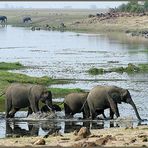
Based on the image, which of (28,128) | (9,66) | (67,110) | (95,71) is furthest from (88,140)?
(9,66)

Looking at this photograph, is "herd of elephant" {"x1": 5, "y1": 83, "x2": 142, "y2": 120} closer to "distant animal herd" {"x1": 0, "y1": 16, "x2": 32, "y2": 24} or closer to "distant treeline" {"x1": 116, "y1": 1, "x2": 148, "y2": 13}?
"distant treeline" {"x1": 116, "y1": 1, "x2": 148, "y2": 13}

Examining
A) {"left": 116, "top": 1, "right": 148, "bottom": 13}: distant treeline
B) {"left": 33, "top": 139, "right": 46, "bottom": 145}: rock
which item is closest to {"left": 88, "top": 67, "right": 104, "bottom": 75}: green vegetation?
{"left": 33, "top": 139, "right": 46, "bottom": 145}: rock

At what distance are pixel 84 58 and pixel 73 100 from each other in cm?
2452

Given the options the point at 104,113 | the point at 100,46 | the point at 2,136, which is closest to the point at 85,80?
the point at 104,113

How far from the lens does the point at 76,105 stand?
20.3 m

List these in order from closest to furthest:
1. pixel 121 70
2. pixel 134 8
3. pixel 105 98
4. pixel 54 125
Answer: pixel 54 125, pixel 105 98, pixel 121 70, pixel 134 8

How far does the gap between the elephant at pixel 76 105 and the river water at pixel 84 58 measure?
1279mm

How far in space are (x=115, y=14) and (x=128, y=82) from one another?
5435 centimetres

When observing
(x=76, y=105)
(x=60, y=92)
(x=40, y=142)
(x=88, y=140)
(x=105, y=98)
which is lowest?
(x=60, y=92)

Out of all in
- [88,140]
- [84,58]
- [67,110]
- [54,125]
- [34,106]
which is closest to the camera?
[88,140]

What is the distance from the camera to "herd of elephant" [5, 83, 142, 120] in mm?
19828

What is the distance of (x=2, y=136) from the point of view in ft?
55.0

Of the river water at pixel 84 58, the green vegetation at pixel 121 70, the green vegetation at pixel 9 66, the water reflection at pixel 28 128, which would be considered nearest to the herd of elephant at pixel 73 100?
the river water at pixel 84 58

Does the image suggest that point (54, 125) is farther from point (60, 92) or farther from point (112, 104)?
point (60, 92)
